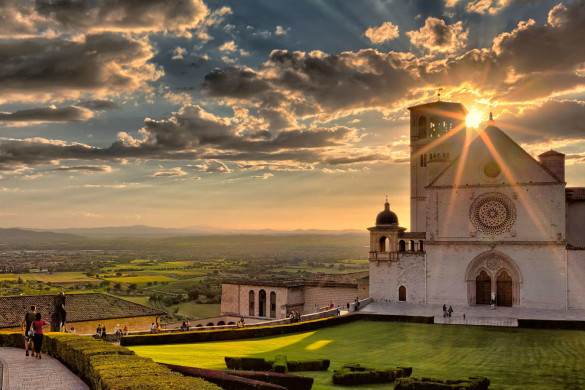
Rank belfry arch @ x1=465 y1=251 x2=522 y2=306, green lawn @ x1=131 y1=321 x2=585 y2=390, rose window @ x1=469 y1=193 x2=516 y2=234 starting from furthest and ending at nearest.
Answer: rose window @ x1=469 y1=193 x2=516 y2=234 → belfry arch @ x1=465 y1=251 x2=522 y2=306 → green lawn @ x1=131 y1=321 x2=585 y2=390

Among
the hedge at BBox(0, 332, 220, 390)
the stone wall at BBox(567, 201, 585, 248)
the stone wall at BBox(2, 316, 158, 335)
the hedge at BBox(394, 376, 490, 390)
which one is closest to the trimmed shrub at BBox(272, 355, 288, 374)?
the hedge at BBox(394, 376, 490, 390)

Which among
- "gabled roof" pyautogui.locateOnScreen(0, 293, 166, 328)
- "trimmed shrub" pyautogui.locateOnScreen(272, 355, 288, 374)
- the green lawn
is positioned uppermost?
"trimmed shrub" pyautogui.locateOnScreen(272, 355, 288, 374)

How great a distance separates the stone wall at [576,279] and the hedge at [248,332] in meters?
12.6

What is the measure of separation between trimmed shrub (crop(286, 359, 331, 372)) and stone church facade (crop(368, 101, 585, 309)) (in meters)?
29.5

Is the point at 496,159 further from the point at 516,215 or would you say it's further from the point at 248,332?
the point at 248,332

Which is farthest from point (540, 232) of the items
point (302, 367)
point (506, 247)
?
point (302, 367)

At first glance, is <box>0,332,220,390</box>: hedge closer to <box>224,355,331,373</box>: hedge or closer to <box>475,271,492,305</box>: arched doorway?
<box>224,355,331,373</box>: hedge

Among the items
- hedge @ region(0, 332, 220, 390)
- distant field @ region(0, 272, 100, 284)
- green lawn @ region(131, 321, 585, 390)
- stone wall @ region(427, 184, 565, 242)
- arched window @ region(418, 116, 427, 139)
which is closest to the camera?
hedge @ region(0, 332, 220, 390)

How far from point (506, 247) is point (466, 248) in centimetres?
340

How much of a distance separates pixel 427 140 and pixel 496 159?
12470mm

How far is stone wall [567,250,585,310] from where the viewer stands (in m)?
44.2

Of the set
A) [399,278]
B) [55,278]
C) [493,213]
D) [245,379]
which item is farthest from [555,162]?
[55,278]

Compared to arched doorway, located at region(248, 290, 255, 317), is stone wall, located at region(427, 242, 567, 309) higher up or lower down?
higher up

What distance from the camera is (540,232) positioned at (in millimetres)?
46344
